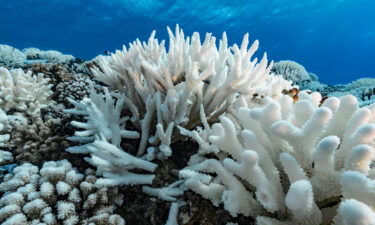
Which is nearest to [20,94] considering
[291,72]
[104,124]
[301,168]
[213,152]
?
[104,124]

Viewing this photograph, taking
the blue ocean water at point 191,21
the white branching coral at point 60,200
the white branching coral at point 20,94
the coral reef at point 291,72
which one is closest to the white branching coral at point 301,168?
the white branching coral at point 60,200

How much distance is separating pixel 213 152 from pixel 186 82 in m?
0.62

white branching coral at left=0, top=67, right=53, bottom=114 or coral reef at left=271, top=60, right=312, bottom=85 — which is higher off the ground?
coral reef at left=271, top=60, right=312, bottom=85

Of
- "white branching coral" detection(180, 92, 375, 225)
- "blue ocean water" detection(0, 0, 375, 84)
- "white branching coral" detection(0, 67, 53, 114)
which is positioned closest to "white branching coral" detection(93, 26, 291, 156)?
"white branching coral" detection(180, 92, 375, 225)

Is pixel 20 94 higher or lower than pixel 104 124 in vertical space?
higher

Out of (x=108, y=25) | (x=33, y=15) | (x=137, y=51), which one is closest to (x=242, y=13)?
(x=108, y=25)

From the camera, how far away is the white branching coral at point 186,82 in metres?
2.18

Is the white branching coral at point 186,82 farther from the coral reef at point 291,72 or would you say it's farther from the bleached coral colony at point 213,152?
the coral reef at point 291,72

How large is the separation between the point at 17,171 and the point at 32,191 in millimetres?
357

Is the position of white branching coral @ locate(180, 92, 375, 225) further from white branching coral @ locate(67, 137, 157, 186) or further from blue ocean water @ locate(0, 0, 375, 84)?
blue ocean water @ locate(0, 0, 375, 84)

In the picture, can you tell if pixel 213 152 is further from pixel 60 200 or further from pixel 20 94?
pixel 20 94

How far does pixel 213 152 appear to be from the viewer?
1.94 m

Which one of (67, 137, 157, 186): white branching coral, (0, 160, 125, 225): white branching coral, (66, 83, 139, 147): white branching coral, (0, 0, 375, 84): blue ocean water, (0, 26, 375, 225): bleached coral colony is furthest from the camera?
(0, 0, 375, 84): blue ocean water

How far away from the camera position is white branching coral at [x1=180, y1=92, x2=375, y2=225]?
3.49ft
